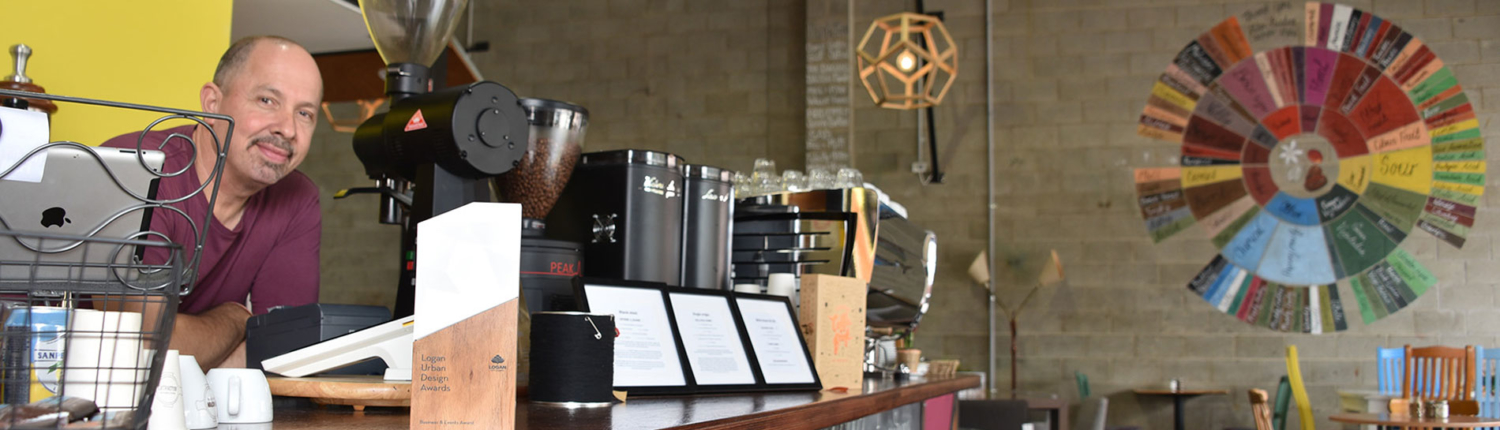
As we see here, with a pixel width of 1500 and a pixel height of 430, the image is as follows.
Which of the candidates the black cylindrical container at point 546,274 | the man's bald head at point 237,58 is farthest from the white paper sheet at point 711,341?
the man's bald head at point 237,58

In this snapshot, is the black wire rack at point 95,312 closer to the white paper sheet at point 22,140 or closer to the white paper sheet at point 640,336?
the white paper sheet at point 22,140

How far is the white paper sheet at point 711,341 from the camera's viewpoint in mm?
1511

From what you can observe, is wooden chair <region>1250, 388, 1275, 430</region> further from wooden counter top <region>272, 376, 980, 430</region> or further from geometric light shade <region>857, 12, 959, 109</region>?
wooden counter top <region>272, 376, 980, 430</region>

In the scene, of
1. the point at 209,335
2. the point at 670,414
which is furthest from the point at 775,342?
the point at 209,335

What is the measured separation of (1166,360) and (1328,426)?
0.95 m

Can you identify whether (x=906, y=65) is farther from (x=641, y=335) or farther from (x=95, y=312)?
(x=95, y=312)

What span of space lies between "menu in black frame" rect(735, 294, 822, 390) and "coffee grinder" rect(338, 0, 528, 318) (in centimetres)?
47

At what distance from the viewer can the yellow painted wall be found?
2.56 metres

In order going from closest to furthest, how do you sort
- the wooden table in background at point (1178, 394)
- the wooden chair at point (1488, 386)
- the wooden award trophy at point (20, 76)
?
the wooden award trophy at point (20, 76) < the wooden chair at point (1488, 386) < the wooden table in background at point (1178, 394)

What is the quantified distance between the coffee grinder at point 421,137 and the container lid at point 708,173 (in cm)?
49

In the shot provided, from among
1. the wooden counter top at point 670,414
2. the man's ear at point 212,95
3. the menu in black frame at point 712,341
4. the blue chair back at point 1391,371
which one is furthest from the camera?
the blue chair back at point 1391,371

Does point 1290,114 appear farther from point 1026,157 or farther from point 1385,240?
point 1026,157

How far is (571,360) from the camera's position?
115 cm

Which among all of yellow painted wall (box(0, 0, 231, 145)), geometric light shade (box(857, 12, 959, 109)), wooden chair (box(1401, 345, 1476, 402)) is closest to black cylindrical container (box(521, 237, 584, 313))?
yellow painted wall (box(0, 0, 231, 145))
